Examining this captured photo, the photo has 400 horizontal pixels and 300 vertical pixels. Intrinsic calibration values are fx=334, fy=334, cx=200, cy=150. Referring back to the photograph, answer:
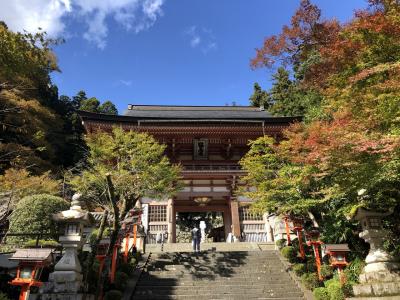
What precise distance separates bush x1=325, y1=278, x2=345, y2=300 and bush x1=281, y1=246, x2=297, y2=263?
137 inches

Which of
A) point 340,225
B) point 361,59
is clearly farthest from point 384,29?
point 340,225

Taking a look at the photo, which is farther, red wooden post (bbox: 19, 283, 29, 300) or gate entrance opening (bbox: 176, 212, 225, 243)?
gate entrance opening (bbox: 176, 212, 225, 243)

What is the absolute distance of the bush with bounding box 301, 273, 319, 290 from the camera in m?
10.6

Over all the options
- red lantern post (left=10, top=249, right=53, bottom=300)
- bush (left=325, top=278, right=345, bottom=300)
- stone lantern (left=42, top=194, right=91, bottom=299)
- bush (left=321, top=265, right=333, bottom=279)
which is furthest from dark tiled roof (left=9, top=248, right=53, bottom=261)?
bush (left=321, top=265, right=333, bottom=279)

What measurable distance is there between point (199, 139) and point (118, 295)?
13022 mm

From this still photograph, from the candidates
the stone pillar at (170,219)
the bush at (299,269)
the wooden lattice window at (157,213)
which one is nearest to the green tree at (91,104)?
the wooden lattice window at (157,213)

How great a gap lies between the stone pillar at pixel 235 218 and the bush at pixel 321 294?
9092mm

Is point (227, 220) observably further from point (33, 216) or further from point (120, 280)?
point (33, 216)

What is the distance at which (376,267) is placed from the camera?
8.32 m

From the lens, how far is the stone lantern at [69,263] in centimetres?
823

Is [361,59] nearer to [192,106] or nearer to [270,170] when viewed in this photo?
[270,170]

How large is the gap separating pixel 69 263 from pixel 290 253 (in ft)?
27.7

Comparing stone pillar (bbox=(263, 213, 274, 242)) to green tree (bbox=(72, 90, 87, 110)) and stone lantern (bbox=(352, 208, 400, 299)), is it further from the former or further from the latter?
green tree (bbox=(72, 90, 87, 110))

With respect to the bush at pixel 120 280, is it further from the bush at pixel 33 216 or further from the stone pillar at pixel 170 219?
the stone pillar at pixel 170 219
